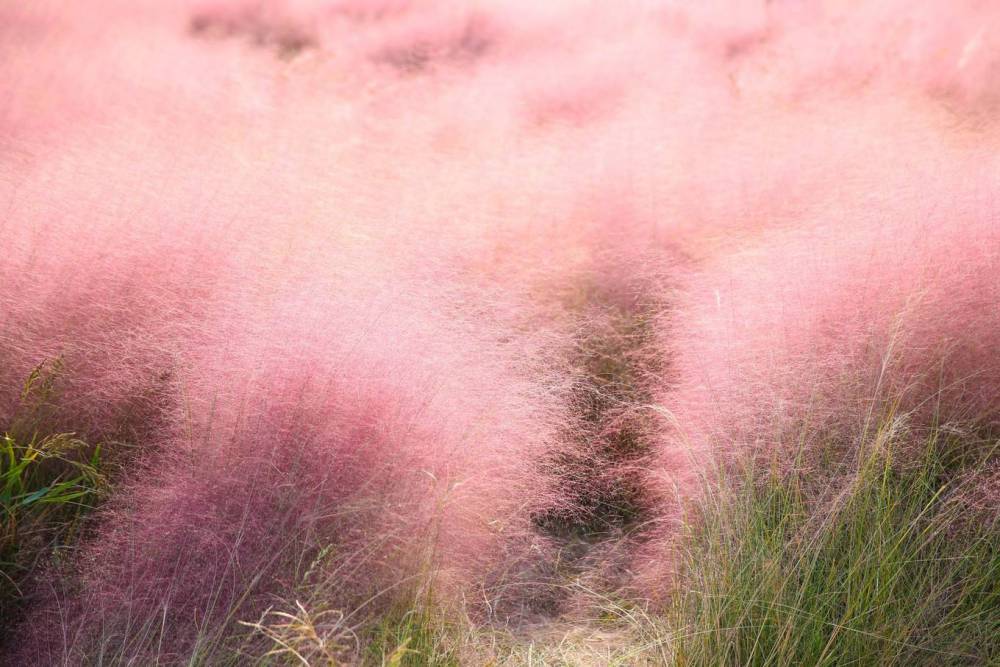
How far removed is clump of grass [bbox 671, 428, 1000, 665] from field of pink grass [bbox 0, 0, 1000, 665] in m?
0.09

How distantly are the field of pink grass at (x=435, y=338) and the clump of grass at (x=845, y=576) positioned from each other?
0.09 meters

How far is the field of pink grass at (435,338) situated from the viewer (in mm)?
1838

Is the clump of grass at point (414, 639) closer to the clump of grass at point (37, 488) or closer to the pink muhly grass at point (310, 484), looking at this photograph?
the pink muhly grass at point (310, 484)

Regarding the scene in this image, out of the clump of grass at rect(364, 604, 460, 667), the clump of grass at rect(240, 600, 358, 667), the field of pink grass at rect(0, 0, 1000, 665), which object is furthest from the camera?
the field of pink grass at rect(0, 0, 1000, 665)

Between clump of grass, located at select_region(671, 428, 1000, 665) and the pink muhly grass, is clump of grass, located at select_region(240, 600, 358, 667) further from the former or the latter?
clump of grass, located at select_region(671, 428, 1000, 665)

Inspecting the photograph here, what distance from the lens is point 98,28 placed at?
421 centimetres

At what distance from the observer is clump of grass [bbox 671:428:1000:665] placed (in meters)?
1.66

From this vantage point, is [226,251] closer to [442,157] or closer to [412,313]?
[412,313]

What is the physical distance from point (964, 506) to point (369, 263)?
5.85ft

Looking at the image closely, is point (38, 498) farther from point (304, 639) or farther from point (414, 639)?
point (414, 639)

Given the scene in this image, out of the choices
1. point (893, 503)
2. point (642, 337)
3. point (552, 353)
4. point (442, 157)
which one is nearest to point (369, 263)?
point (552, 353)

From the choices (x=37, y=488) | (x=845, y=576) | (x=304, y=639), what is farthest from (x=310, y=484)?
(x=845, y=576)

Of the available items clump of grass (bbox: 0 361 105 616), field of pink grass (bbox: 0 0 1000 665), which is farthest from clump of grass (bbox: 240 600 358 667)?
clump of grass (bbox: 0 361 105 616)

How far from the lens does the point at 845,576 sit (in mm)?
1795
